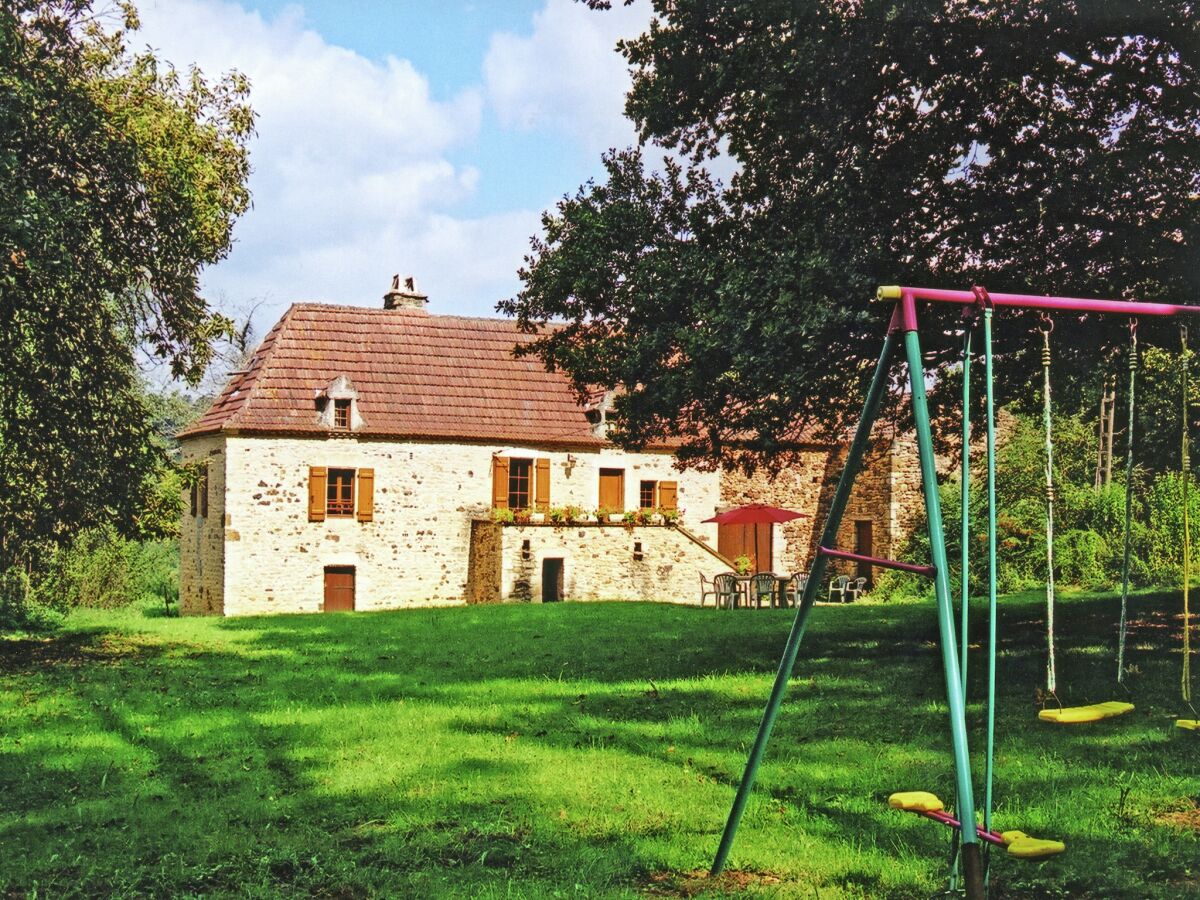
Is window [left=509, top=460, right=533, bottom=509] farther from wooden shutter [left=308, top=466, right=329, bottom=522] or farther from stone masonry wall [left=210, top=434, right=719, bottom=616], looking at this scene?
wooden shutter [left=308, top=466, right=329, bottom=522]

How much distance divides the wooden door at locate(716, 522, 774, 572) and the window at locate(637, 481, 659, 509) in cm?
282

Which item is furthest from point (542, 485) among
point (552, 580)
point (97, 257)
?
point (97, 257)

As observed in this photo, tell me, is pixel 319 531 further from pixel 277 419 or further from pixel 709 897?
pixel 709 897

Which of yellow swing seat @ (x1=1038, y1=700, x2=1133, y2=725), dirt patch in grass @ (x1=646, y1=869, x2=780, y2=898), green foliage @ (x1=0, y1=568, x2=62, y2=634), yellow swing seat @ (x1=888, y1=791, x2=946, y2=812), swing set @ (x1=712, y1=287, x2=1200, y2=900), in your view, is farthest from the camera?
green foliage @ (x1=0, y1=568, x2=62, y2=634)

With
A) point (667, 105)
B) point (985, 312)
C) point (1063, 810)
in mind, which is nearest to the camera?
point (985, 312)

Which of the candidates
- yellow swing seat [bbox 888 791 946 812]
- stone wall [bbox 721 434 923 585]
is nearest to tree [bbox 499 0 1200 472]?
yellow swing seat [bbox 888 791 946 812]

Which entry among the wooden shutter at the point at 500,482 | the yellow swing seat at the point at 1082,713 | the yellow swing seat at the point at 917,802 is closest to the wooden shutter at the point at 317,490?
the wooden shutter at the point at 500,482

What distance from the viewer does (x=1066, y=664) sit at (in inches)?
440

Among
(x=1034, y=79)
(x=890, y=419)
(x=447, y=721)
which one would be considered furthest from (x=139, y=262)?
(x=1034, y=79)

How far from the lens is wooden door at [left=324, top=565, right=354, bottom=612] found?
2656 cm

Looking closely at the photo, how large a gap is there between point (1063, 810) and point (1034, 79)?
315 inches

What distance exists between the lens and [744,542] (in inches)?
1257

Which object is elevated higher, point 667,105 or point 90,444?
point 667,105

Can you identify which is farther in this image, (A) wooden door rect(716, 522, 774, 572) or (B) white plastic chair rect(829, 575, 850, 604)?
(A) wooden door rect(716, 522, 774, 572)
